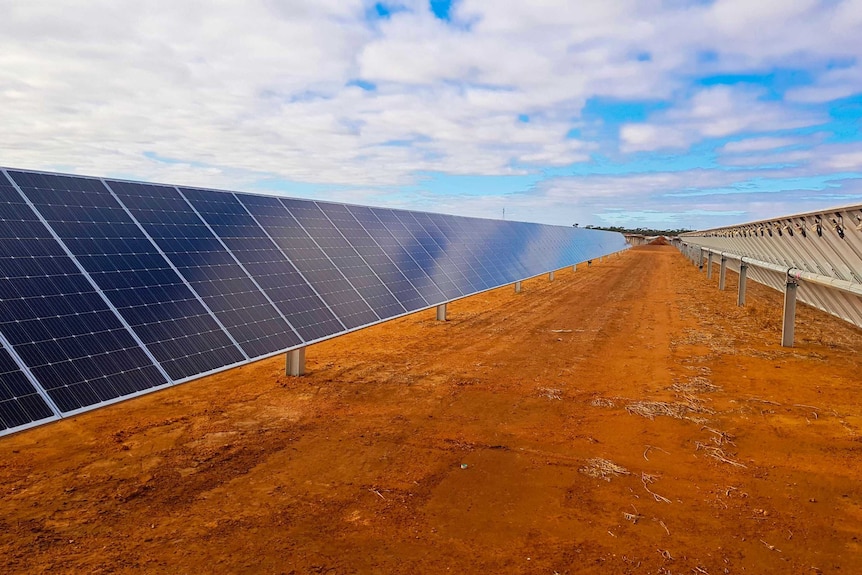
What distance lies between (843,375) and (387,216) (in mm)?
15973

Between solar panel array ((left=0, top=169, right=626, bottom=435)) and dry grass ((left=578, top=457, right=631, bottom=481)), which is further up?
solar panel array ((left=0, top=169, right=626, bottom=435))

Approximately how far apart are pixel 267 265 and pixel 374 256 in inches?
194

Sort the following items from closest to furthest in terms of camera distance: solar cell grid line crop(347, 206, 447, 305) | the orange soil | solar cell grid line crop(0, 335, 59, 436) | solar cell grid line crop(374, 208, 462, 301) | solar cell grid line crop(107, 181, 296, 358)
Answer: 1. solar cell grid line crop(0, 335, 59, 436)
2. the orange soil
3. solar cell grid line crop(107, 181, 296, 358)
4. solar cell grid line crop(347, 206, 447, 305)
5. solar cell grid line crop(374, 208, 462, 301)

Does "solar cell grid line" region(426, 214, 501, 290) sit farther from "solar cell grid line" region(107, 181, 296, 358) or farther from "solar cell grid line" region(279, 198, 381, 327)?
"solar cell grid line" region(107, 181, 296, 358)

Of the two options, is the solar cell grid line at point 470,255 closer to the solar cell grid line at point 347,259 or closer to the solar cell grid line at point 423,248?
the solar cell grid line at point 423,248

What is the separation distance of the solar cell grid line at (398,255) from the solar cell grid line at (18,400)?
1094 centimetres

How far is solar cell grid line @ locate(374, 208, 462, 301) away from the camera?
1853cm

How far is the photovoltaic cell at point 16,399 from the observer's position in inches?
235

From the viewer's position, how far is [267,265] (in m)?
12.1

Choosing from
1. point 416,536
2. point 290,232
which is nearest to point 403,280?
point 290,232

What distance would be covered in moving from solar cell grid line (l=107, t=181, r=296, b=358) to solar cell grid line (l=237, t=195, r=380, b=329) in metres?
1.88

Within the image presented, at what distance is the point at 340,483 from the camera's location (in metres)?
8.57

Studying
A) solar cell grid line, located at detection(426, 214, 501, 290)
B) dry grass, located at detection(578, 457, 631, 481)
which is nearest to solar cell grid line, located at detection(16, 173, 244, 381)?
dry grass, located at detection(578, 457, 631, 481)

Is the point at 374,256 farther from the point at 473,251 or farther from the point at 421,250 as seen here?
the point at 473,251
